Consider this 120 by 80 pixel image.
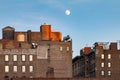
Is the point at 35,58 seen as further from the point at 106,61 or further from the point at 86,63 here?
the point at 86,63

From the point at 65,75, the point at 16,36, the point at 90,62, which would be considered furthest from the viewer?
the point at 90,62

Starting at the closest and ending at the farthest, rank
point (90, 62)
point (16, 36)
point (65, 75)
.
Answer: point (65, 75)
point (16, 36)
point (90, 62)

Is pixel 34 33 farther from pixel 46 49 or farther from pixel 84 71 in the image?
pixel 84 71

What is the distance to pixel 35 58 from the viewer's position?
150500 mm

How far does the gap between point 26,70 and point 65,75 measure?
1226 centimetres

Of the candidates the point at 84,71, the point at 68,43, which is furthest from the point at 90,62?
the point at 68,43

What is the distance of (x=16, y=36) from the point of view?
159 m

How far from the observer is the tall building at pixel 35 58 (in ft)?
487

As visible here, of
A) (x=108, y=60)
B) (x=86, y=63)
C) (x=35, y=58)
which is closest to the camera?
(x=35, y=58)

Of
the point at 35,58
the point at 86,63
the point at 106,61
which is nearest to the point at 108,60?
the point at 106,61

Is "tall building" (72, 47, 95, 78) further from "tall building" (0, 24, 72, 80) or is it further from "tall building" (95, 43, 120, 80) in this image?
"tall building" (0, 24, 72, 80)

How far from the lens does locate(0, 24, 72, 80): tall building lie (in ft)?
487

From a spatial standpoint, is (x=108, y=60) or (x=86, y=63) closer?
(x=108, y=60)

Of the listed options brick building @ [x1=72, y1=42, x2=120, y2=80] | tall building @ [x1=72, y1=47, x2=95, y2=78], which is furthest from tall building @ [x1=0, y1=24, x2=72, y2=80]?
tall building @ [x1=72, y1=47, x2=95, y2=78]
